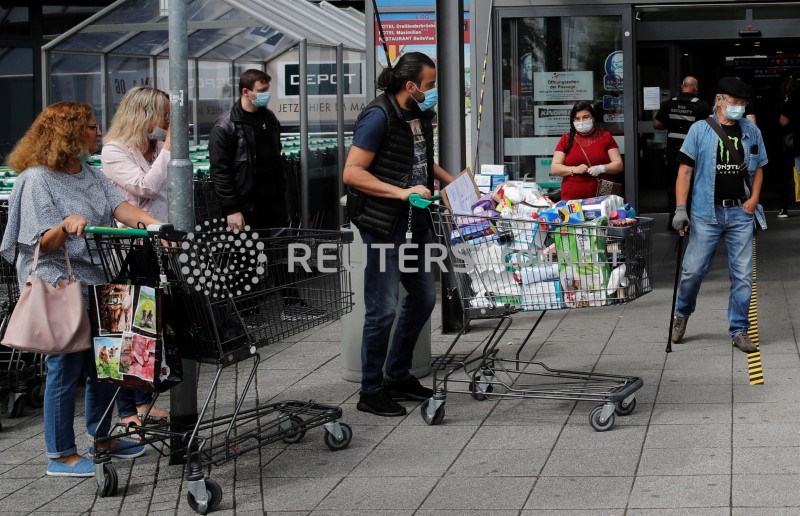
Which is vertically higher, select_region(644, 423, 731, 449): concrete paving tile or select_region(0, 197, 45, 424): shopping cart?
select_region(0, 197, 45, 424): shopping cart

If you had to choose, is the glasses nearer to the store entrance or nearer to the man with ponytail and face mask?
the man with ponytail and face mask

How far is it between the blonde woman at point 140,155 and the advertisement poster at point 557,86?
6311 millimetres

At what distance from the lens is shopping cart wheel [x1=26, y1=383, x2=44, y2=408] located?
7.45 meters

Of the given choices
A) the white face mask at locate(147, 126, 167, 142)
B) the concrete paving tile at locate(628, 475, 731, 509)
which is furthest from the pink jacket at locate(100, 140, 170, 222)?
the concrete paving tile at locate(628, 475, 731, 509)

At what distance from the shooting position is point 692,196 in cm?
838

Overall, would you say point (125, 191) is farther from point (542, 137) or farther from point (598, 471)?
point (542, 137)

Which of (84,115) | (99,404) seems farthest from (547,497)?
(84,115)

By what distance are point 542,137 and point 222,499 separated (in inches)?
315

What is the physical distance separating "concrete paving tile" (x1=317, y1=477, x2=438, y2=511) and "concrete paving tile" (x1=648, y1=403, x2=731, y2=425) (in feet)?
5.09

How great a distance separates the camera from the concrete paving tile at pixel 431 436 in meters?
6.23

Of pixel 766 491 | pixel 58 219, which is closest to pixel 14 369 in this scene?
pixel 58 219

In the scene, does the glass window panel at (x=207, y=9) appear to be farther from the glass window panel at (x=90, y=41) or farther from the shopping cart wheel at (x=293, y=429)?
the shopping cart wheel at (x=293, y=429)

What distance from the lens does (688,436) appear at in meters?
6.11

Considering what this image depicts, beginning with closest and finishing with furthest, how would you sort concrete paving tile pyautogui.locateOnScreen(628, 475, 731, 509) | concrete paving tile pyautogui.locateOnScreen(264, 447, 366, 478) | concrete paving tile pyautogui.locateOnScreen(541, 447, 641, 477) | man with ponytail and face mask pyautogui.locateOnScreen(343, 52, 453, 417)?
concrete paving tile pyautogui.locateOnScreen(628, 475, 731, 509)
concrete paving tile pyautogui.locateOnScreen(541, 447, 641, 477)
concrete paving tile pyautogui.locateOnScreen(264, 447, 366, 478)
man with ponytail and face mask pyautogui.locateOnScreen(343, 52, 453, 417)
